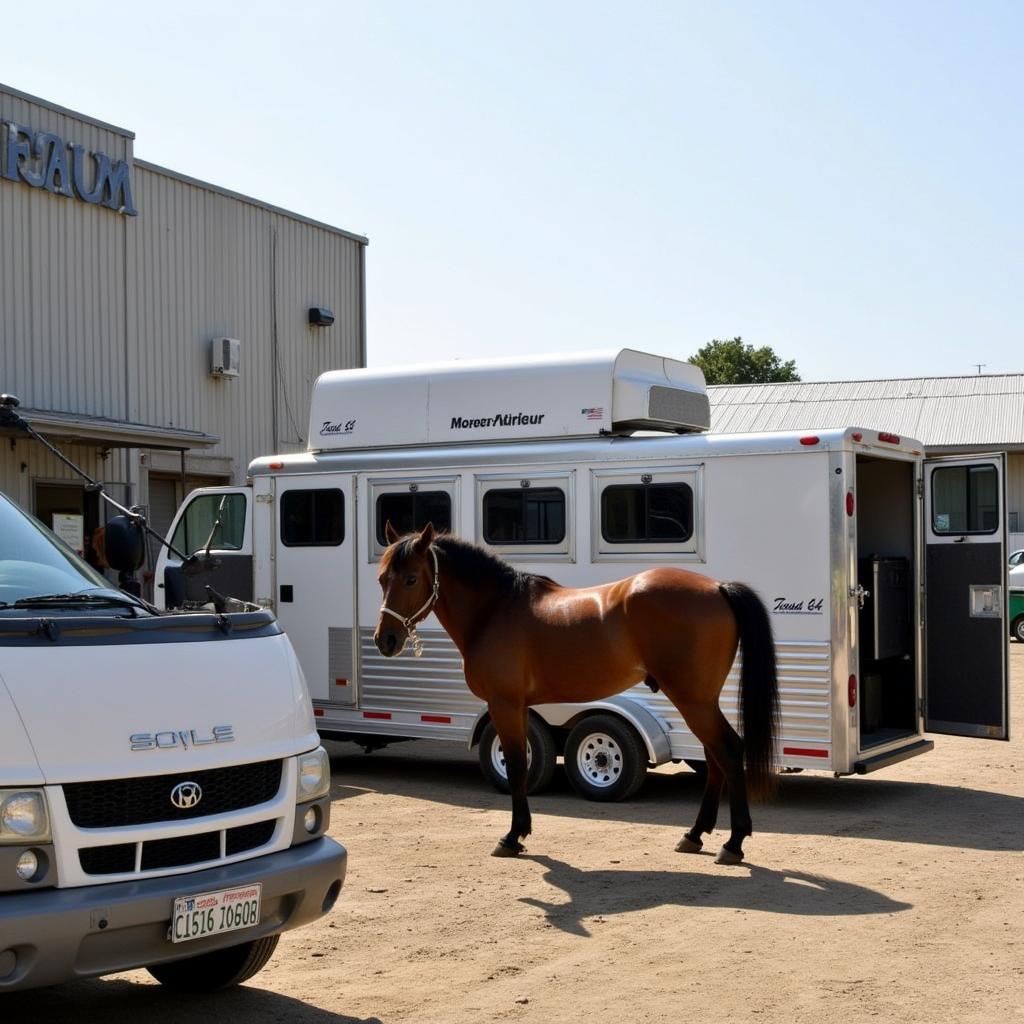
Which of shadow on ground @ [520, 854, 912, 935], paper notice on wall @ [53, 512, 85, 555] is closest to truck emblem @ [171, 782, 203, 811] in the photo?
shadow on ground @ [520, 854, 912, 935]

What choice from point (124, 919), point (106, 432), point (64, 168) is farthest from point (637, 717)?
point (64, 168)

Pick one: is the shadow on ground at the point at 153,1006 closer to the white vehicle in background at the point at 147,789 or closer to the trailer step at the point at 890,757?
the white vehicle in background at the point at 147,789

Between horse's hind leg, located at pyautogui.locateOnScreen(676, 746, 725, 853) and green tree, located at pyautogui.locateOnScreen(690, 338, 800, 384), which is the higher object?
green tree, located at pyautogui.locateOnScreen(690, 338, 800, 384)

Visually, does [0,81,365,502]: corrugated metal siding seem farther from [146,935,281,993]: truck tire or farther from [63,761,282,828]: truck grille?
[63,761,282,828]: truck grille

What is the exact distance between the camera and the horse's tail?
8.34 m

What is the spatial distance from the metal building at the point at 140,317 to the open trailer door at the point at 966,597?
10.3m

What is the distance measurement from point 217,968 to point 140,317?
15.5 m

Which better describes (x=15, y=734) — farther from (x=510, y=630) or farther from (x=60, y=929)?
(x=510, y=630)

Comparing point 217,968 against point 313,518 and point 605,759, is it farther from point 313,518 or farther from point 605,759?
point 313,518

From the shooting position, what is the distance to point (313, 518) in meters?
11.9

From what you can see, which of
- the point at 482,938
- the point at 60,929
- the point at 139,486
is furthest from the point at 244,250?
the point at 60,929

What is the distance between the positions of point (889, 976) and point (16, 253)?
1524 centimetres

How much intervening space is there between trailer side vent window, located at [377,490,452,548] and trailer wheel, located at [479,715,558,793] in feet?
5.50

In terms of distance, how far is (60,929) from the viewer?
14.6 ft
